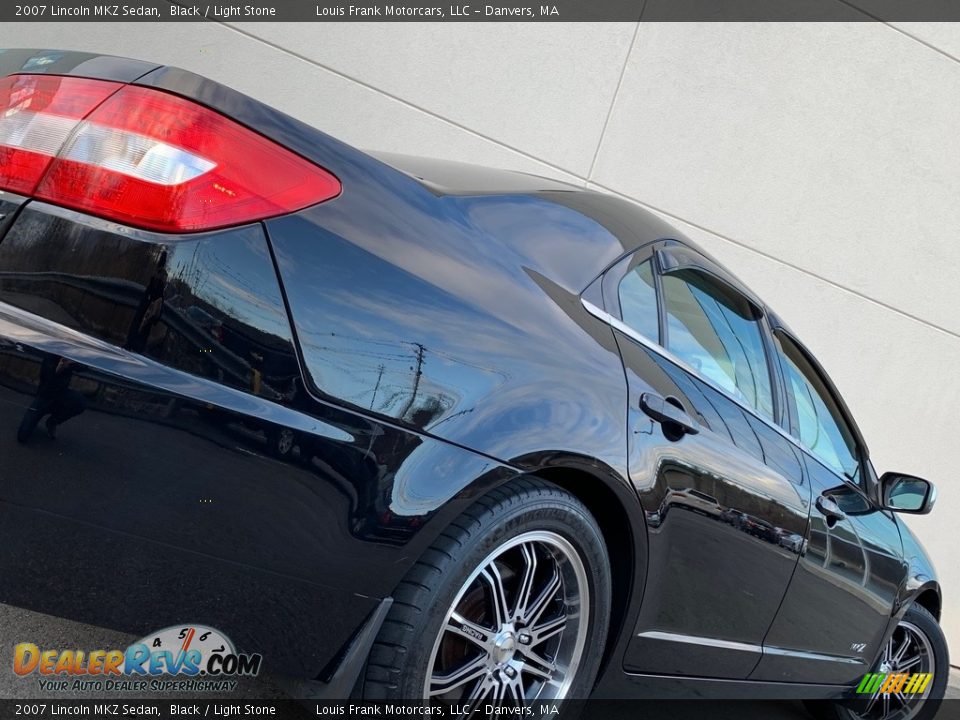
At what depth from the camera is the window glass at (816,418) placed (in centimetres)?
319

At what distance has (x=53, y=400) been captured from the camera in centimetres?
148

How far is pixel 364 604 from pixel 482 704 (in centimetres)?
53

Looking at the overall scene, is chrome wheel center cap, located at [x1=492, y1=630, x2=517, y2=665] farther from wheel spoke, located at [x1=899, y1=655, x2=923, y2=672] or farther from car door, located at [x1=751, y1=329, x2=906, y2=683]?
wheel spoke, located at [x1=899, y1=655, x2=923, y2=672]

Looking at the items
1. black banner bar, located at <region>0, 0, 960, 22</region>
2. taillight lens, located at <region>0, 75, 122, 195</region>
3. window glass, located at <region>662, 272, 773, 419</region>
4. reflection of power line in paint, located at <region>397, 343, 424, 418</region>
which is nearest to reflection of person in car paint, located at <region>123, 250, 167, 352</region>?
taillight lens, located at <region>0, 75, 122, 195</region>

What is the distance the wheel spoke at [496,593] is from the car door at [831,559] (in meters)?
1.18

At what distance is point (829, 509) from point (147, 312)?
239cm

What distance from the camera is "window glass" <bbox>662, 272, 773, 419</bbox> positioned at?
8.61ft

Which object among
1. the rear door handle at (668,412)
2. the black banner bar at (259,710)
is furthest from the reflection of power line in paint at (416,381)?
the rear door handle at (668,412)

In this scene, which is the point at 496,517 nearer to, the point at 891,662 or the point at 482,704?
the point at 482,704

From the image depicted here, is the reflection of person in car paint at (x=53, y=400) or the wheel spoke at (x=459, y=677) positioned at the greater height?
the reflection of person in car paint at (x=53, y=400)

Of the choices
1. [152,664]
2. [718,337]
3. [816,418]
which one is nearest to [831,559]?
[816,418]

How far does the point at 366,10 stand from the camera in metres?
5.82

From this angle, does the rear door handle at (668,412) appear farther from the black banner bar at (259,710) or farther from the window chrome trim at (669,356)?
the black banner bar at (259,710)

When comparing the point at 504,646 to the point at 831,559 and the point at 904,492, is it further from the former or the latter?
the point at 904,492
